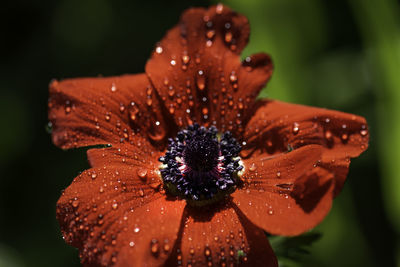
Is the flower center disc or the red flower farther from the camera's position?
the flower center disc

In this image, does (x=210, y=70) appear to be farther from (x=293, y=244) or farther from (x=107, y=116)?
(x=293, y=244)

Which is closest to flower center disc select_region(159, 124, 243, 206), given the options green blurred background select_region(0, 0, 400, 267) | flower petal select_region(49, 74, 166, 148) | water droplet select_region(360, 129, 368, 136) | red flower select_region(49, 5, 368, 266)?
red flower select_region(49, 5, 368, 266)

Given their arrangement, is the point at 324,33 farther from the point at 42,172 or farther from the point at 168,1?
the point at 42,172

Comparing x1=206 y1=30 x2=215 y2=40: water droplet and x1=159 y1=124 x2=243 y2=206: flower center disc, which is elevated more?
x1=206 y1=30 x2=215 y2=40: water droplet

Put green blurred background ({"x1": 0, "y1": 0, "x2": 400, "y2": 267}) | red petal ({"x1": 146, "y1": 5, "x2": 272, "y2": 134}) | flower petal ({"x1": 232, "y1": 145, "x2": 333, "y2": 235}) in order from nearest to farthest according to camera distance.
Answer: flower petal ({"x1": 232, "y1": 145, "x2": 333, "y2": 235}), red petal ({"x1": 146, "y1": 5, "x2": 272, "y2": 134}), green blurred background ({"x1": 0, "y1": 0, "x2": 400, "y2": 267})

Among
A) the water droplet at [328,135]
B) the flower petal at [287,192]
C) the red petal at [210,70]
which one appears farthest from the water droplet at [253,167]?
the water droplet at [328,135]

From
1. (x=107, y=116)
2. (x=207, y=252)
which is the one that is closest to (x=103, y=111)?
(x=107, y=116)

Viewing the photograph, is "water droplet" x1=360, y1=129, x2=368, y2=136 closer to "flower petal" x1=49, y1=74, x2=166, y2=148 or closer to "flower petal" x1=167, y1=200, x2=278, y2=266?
"flower petal" x1=167, y1=200, x2=278, y2=266
